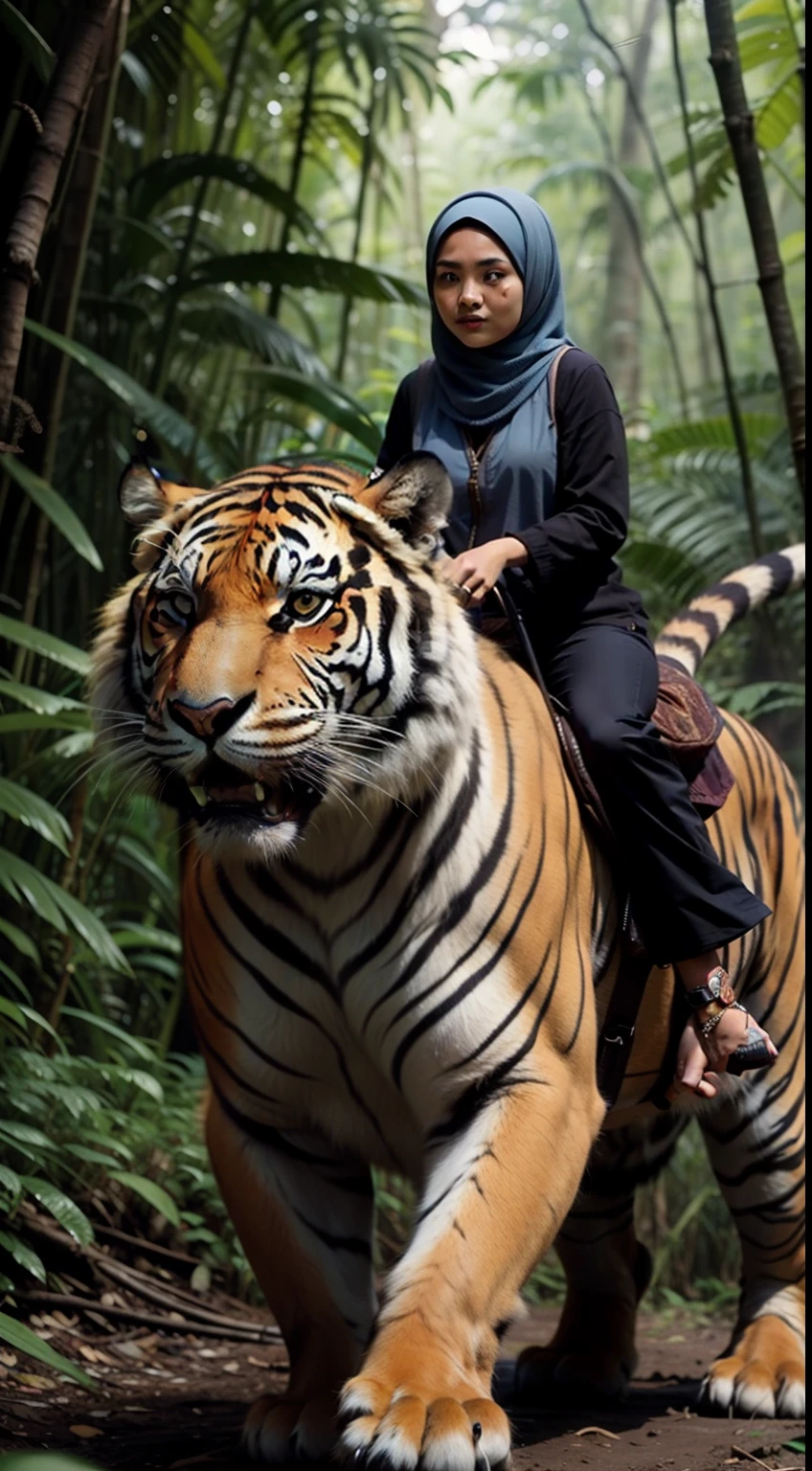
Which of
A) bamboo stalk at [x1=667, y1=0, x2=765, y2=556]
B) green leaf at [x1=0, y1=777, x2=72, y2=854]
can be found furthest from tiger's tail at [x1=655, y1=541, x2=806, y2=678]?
green leaf at [x1=0, y1=777, x2=72, y2=854]

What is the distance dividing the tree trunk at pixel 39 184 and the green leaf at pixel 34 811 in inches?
27.7

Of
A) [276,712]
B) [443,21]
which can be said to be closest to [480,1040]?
[276,712]

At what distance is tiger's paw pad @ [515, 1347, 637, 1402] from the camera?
3600 millimetres

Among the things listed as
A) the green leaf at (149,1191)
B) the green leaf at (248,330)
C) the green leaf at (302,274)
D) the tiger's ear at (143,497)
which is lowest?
the green leaf at (149,1191)

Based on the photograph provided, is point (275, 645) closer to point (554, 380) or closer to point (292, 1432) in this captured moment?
point (554, 380)

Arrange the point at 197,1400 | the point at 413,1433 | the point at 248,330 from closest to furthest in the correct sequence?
1. the point at 413,1433
2. the point at 197,1400
3. the point at 248,330

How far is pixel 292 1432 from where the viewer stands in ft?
8.38

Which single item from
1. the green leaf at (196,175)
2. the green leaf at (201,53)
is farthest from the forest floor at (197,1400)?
the green leaf at (201,53)

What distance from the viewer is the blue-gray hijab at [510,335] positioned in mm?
2785

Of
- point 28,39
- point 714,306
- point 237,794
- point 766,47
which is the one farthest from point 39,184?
point 766,47

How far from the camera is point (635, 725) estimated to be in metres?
2.84

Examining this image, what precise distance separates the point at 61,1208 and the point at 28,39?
7.48 feet

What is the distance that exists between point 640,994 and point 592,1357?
108 cm

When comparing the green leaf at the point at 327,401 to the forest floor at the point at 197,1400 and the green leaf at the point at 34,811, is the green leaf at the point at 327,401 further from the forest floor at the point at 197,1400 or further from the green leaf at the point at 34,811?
the forest floor at the point at 197,1400
